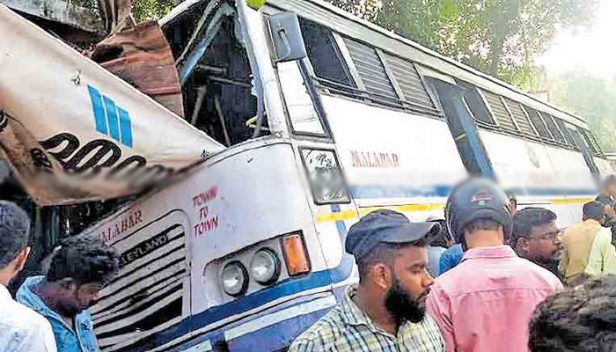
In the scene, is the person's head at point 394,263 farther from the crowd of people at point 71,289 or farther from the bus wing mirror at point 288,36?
the bus wing mirror at point 288,36

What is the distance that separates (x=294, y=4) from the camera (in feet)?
14.2

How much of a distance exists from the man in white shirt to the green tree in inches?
1198

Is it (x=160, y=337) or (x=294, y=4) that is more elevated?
(x=294, y=4)

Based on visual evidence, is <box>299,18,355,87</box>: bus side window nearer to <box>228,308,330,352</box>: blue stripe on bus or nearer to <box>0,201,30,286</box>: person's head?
<box>228,308,330,352</box>: blue stripe on bus

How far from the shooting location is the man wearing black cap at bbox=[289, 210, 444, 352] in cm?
234

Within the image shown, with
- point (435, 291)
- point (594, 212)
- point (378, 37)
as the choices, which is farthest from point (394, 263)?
point (378, 37)

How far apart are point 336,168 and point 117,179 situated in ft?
10.3

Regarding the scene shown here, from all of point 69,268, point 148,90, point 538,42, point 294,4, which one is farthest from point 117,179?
point 538,42

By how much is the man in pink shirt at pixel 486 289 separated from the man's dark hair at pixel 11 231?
1430 millimetres

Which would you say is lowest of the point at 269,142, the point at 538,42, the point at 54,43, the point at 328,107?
the point at 269,142

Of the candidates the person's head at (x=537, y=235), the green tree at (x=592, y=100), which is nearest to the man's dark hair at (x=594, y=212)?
the person's head at (x=537, y=235)

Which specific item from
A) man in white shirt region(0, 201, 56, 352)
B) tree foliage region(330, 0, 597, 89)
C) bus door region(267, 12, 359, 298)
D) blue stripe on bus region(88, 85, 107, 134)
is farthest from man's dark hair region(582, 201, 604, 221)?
tree foliage region(330, 0, 597, 89)

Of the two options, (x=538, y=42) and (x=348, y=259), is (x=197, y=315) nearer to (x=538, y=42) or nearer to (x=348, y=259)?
(x=348, y=259)

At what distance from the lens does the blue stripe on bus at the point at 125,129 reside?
11.0 ft
